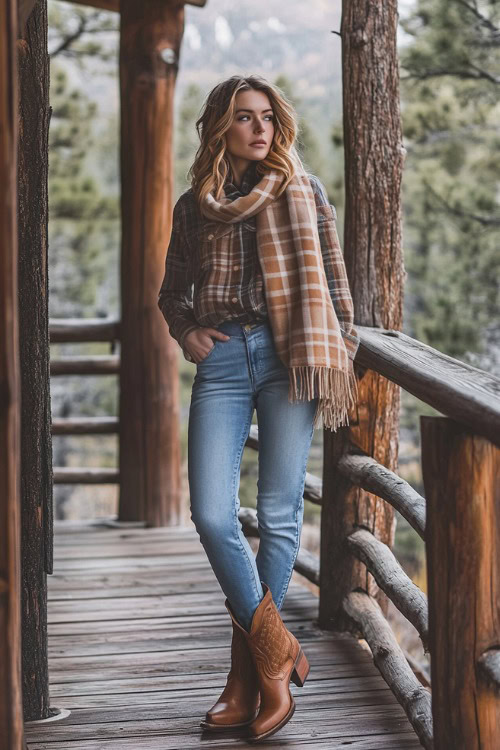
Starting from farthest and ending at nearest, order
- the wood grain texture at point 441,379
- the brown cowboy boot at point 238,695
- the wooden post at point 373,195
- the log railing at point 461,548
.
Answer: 1. the wooden post at point 373,195
2. the brown cowboy boot at point 238,695
3. the log railing at point 461,548
4. the wood grain texture at point 441,379

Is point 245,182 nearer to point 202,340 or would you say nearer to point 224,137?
point 224,137

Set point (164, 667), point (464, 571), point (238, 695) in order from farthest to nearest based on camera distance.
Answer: point (164, 667), point (238, 695), point (464, 571)

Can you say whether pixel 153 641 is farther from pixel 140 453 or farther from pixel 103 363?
pixel 103 363

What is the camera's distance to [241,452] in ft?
8.30

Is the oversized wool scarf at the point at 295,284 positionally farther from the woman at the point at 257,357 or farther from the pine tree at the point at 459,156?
the pine tree at the point at 459,156

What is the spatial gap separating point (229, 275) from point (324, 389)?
389 mm

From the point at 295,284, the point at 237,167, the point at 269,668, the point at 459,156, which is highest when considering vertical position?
the point at 459,156

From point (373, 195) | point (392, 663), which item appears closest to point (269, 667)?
point (392, 663)

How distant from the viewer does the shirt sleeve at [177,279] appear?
2.68m

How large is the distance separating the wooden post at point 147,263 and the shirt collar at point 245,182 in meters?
2.60

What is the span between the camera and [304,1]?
1372 inches

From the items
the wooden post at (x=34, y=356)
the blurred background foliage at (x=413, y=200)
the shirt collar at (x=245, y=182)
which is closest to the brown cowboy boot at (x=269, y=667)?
the wooden post at (x=34, y=356)

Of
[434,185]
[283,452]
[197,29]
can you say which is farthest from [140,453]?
[197,29]

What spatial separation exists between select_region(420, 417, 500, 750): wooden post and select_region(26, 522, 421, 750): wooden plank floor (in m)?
0.43
